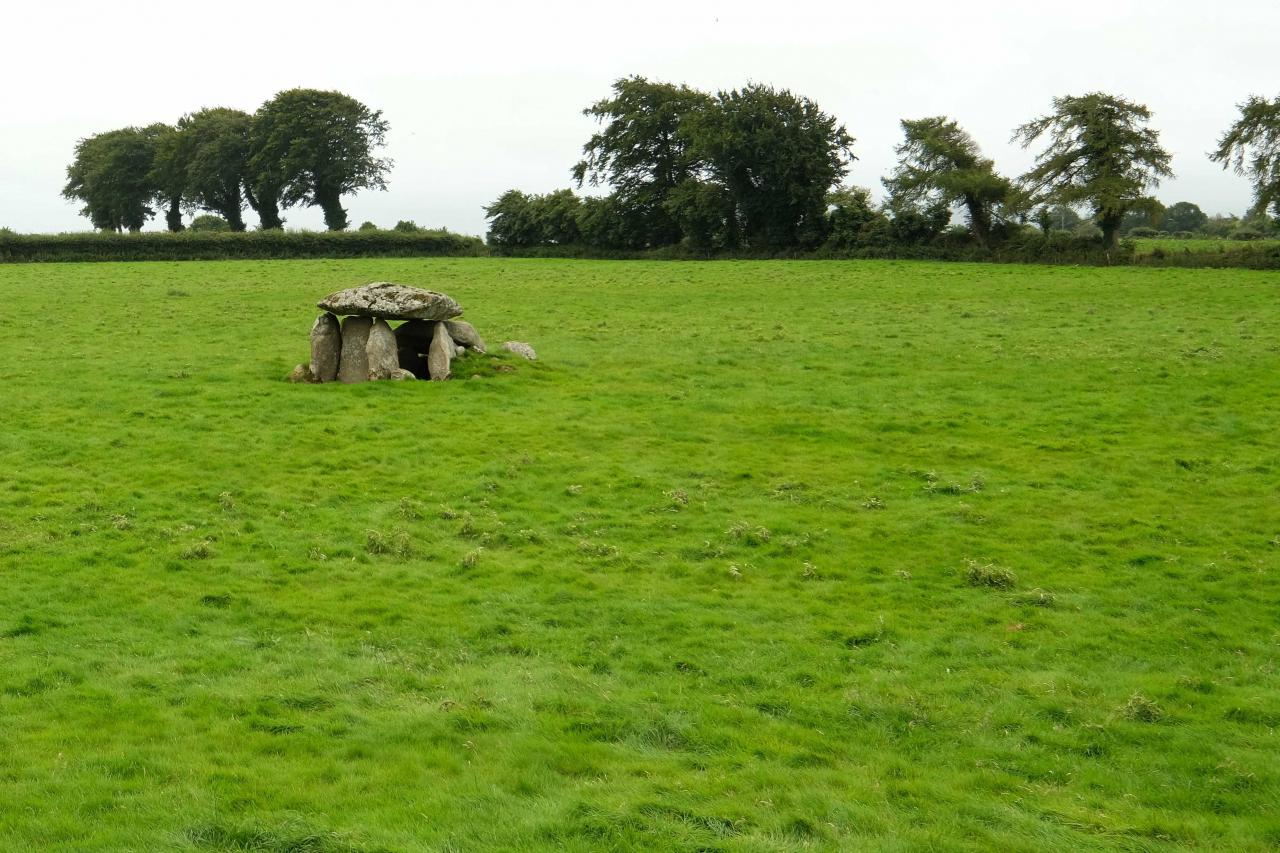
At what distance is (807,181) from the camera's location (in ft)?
242

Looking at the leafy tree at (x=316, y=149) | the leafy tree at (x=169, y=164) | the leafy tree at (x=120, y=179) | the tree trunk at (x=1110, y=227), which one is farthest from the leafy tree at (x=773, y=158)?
the leafy tree at (x=120, y=179)

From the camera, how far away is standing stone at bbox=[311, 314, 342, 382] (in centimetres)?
2998

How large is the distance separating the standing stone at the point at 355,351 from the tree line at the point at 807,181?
140ft

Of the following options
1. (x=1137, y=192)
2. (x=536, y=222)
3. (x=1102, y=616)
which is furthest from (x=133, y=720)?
(x=536, y=222)

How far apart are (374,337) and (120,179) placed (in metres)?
91.3

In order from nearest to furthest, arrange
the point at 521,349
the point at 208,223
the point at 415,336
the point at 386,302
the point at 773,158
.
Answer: the point at 386,302
the point at 415,336
the point at 521,349
the point at 773,158
the point at 208,223

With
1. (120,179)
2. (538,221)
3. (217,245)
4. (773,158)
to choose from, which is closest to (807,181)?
(773,158)

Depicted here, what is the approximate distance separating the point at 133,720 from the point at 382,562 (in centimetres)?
588

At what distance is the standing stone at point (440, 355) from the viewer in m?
29.9

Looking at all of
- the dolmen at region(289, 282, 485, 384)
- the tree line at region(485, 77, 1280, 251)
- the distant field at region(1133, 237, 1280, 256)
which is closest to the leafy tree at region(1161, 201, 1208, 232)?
the tree line at region(485, 77, 1280, 251)

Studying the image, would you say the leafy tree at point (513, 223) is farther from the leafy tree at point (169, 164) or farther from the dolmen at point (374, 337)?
the dolmen at point (374, 337)

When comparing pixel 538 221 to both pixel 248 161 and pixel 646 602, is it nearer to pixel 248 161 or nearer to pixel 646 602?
pixel 248 161

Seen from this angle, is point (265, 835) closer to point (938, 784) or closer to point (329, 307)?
point (938, 784)

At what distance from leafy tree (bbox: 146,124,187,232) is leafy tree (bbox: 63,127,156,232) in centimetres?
73
